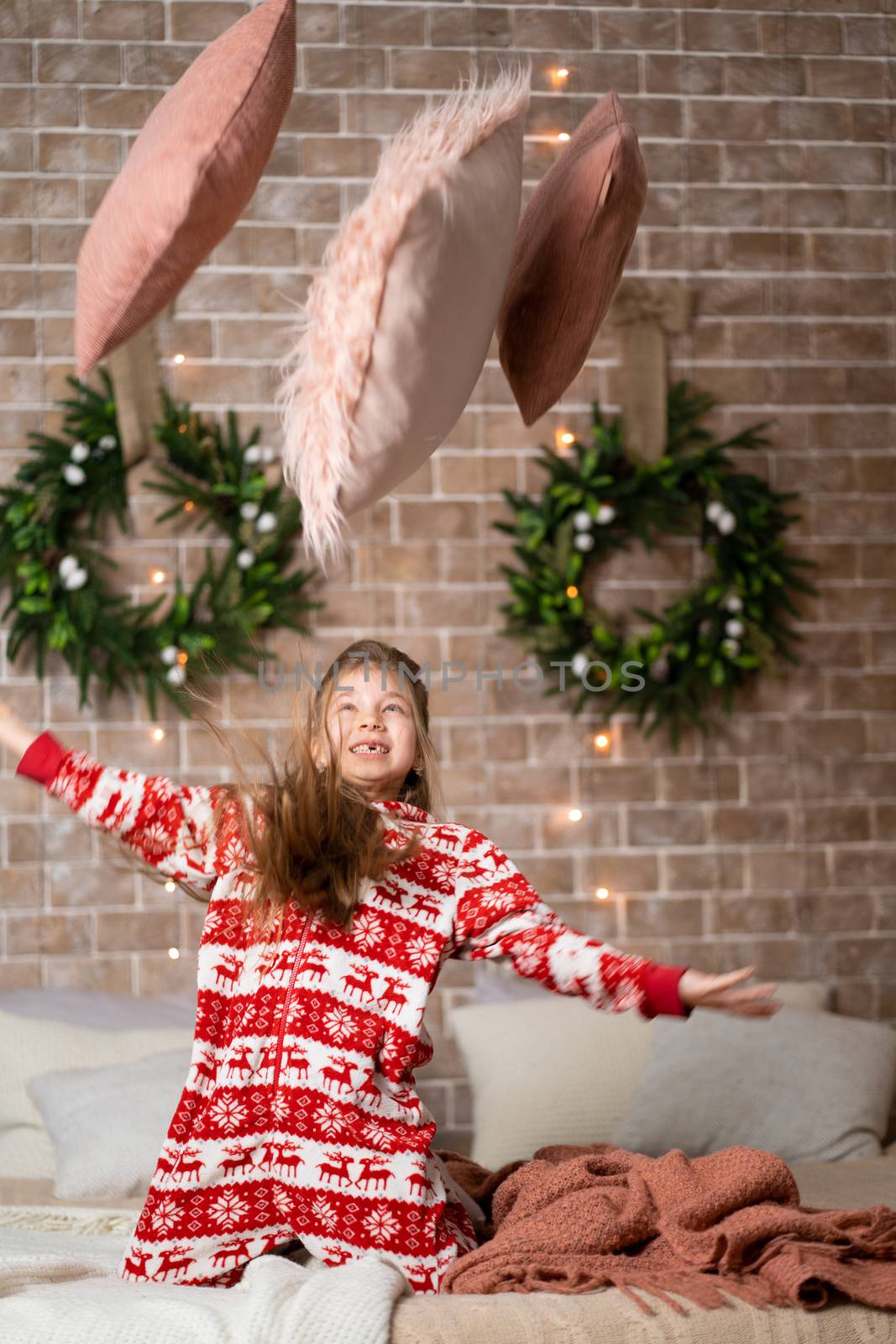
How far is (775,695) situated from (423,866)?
152cm

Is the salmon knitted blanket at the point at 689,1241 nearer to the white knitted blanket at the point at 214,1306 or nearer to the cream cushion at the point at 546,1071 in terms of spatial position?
the white knitted blanket at the point at 214,1306

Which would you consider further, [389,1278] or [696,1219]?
[696,1219]

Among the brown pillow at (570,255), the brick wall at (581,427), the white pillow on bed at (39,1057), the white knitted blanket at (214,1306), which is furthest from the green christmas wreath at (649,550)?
the white knitted blanket at (214,1306)

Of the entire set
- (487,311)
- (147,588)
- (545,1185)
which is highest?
(487,311)

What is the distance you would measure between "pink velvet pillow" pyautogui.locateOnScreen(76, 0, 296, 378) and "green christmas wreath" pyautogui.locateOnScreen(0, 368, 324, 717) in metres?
1.43

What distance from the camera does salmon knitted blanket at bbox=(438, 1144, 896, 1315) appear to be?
131 centimetres

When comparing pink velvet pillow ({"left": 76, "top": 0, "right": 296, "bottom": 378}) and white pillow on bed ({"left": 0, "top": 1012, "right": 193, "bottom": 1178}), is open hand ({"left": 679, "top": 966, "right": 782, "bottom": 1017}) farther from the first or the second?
white pillow on bed ({"left": 0, "top": 1012, "right": 193, "bottom": 1178})

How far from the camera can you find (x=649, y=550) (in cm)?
280

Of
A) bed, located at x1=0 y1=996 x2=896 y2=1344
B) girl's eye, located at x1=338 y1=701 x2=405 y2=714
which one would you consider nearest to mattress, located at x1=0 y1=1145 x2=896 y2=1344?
bed, located at x1=0 y1=996 x2=896 y2=1344

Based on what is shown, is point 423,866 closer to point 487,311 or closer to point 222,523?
point 487,311

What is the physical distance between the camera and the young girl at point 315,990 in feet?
4.64

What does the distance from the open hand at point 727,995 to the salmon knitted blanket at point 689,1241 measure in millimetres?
201

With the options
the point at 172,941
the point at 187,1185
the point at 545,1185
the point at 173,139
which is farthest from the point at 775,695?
the point at 173,139

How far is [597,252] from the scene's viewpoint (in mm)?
1423
